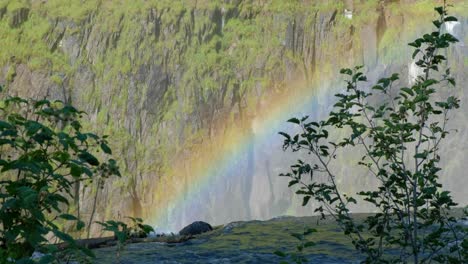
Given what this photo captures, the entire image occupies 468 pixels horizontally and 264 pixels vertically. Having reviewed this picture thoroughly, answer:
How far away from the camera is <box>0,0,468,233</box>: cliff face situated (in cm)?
6209

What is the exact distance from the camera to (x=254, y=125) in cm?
6588

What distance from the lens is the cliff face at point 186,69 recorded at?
204 feet

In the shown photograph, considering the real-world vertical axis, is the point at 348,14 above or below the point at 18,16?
below

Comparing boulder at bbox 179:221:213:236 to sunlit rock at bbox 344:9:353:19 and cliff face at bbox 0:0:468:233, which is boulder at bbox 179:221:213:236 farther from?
sunlit rock at bbox 344:9:353:19

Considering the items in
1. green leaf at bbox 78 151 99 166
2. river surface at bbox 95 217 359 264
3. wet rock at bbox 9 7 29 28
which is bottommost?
river surface at bbox 95 217 359 264

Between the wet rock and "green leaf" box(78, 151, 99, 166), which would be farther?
the wet rock

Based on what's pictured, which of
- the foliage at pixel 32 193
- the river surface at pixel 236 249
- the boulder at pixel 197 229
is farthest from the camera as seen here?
the boulder at pixel 197 229

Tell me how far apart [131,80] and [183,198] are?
1590 cm

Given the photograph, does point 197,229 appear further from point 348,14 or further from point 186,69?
point 348,14

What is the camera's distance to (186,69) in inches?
2694

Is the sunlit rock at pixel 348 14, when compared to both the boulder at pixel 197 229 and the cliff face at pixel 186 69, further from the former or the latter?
the boulder at pixel 197 229

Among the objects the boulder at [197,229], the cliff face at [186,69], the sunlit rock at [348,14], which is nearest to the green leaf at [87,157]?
the boulder at [197,229]

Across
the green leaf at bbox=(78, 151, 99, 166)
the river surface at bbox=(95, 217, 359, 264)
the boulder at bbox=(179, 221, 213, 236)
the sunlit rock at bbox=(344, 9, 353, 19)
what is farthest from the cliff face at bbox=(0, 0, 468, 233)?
the green leaf at bbox=(78, 151, 99, 166)

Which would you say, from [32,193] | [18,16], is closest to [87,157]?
[32,193]
